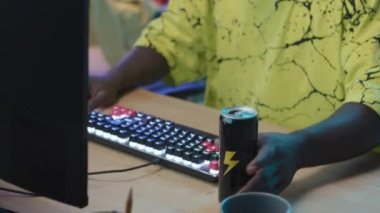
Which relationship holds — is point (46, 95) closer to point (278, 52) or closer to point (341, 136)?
point (341, 136)

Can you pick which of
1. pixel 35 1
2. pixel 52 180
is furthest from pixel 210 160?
pixel 35 1

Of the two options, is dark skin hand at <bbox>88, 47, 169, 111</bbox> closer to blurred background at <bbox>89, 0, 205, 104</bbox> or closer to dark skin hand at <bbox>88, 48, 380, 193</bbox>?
dark skin hand at <bbox>88, 48, 380, 193</bbox>

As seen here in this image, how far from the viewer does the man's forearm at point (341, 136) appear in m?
1.13

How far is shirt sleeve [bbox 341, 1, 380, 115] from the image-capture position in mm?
1223

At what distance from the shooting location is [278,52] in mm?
1546

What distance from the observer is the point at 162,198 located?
109cm

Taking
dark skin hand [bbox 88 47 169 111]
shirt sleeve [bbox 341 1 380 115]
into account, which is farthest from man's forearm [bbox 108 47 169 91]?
shirt sleeve [bbox 341 1 380 115]

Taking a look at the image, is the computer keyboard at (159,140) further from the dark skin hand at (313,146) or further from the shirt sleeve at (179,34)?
the shirt sleeve at (179,34)

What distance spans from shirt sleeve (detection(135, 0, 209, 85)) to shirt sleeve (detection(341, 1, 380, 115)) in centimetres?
43

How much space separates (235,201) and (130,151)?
36 cm

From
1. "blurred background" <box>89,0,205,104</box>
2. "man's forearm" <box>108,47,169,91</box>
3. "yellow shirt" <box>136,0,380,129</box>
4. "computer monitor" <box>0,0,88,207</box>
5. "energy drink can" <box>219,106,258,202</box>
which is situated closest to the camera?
"computer monitor" <box>0,0,88,207</box>

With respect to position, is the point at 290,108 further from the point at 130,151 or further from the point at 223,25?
the point at 130,151

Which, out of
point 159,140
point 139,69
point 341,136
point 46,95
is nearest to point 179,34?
point 139,69

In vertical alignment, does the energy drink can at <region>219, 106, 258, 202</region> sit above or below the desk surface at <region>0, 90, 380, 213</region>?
above
